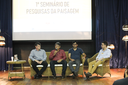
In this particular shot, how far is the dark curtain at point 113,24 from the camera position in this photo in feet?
22.0

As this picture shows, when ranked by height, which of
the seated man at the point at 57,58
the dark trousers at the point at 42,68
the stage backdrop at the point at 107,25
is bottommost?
the dark trousers at the point at 42,68

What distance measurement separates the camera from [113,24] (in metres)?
6.78

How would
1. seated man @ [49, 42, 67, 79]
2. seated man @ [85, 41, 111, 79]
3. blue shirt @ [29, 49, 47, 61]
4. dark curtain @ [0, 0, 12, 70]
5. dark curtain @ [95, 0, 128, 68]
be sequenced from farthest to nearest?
1. dark curtain @ [95, 0, 128, 68]
2. dark curtain @ [0, 0, 12, 70]
3. blue shirt @ [29, 49, 47, 61]
4. seated man @ [49, 42, 67, 79]
5. seated man @ [85, 41, 111, 79]

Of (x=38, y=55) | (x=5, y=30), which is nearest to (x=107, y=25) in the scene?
(x=38, y=55)

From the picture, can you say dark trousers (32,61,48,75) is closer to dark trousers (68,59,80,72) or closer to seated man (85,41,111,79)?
dark trousers (68,59,80,72)

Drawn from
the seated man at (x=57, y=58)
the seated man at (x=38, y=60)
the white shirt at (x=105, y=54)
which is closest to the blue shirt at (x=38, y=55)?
the seated man at (x=38, y=60)

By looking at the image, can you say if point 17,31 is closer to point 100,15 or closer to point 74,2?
point 74,2

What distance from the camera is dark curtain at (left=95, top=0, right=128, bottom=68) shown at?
6.69m

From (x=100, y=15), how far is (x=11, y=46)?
3.32m

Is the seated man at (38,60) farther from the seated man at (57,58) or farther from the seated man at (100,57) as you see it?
the seated man at (100,57)

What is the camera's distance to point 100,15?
265 inches

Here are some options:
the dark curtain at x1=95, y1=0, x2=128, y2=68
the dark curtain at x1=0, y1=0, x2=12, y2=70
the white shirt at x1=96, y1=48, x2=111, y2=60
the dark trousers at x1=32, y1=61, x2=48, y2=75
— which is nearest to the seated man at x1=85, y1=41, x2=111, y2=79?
the white shirt at x1=96, y1=48, x2=111, y2=60

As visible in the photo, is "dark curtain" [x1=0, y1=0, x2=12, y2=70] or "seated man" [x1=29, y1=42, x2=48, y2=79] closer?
"seated man" [x1=29, y1=42, x2=48, y2=79]

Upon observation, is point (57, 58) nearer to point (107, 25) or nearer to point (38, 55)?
point (38, 55)
